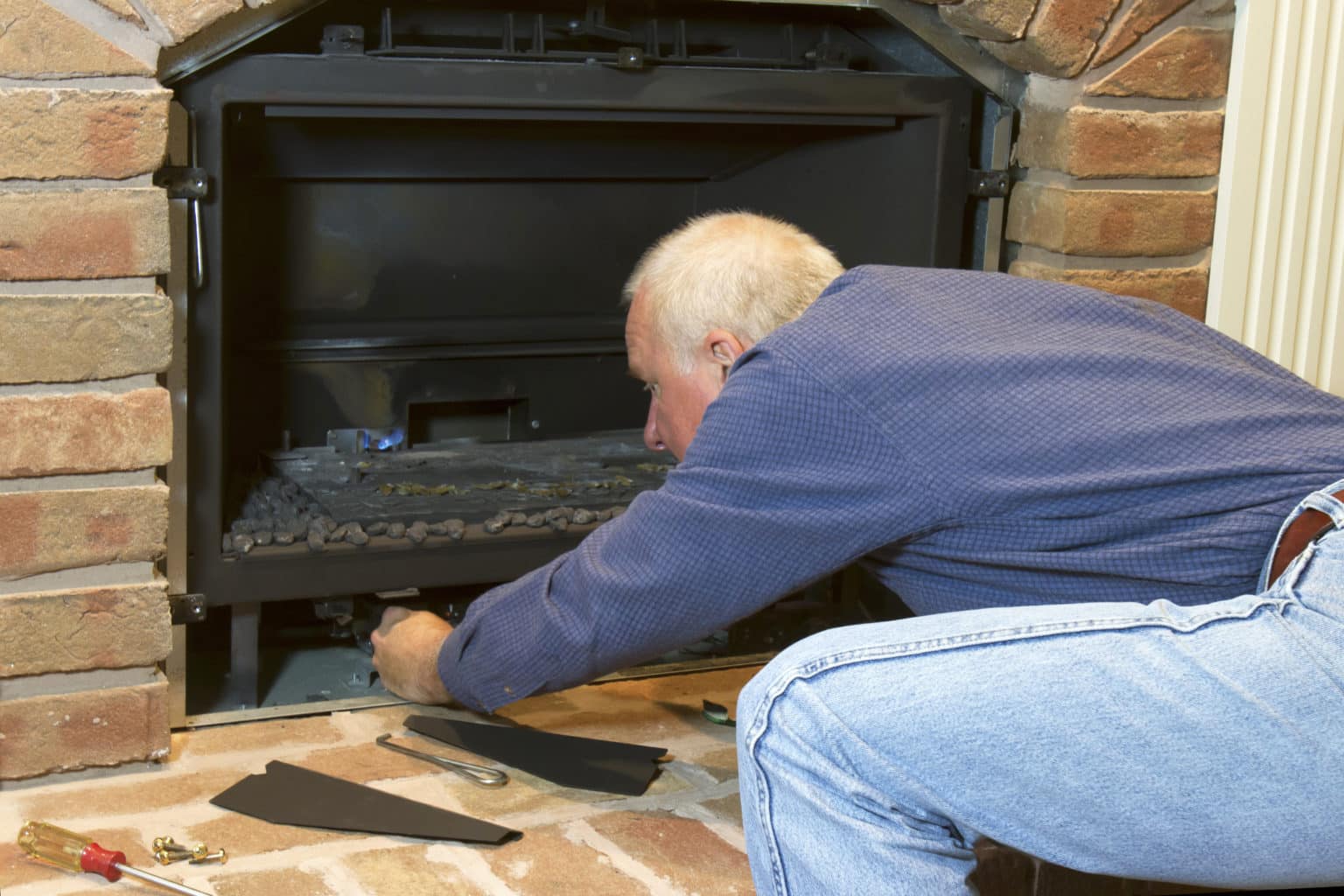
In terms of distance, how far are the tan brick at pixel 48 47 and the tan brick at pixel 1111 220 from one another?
116 centimetres

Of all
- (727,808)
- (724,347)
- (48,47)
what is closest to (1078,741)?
(724,347)

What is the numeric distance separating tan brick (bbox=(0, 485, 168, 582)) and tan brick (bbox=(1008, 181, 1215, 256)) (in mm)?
1174

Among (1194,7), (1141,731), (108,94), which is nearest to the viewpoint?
(1141,731)

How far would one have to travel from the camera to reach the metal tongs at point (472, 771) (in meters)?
1.61

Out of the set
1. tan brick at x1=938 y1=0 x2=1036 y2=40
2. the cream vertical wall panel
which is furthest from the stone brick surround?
the cream vertical wall panel

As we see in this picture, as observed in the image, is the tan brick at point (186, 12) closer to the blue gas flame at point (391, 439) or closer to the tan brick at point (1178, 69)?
the blue gas flame at point (391, 439)

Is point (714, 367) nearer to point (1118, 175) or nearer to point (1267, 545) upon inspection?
point (1267, 545)

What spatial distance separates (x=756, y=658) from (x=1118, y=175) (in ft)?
2.70

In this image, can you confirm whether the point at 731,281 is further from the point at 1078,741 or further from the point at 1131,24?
the point at 1131,24

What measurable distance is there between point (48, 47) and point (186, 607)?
2.07 ft

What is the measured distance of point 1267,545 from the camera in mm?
1115

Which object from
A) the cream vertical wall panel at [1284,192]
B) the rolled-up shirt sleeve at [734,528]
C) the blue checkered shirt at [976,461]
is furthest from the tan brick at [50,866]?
the cream vertical wall panel at [1284,192]

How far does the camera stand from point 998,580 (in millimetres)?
1186

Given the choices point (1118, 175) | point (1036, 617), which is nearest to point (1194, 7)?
point (1118, 175)
